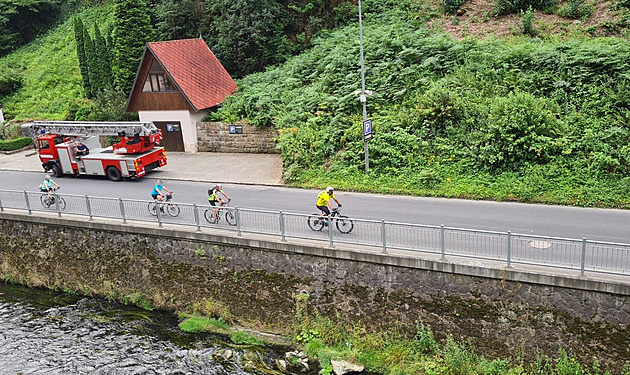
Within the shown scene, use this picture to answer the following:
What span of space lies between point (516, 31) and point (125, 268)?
21.2 m

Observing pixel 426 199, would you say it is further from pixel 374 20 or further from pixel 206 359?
pixel 374 20

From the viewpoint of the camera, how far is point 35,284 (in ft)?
64.4

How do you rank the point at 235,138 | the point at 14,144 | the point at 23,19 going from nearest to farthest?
the point at 235,138, the point at 14,144, the point at 23,19

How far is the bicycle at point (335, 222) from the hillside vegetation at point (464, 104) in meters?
4.44

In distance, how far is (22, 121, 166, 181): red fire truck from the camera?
23.9 metres

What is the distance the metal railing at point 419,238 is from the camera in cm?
1212

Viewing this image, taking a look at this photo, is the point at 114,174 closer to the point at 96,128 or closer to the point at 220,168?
the point at 96,128

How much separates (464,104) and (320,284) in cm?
1029

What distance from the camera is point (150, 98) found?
28359 millimetres

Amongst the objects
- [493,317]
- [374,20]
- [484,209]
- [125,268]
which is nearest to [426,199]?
[484,209]

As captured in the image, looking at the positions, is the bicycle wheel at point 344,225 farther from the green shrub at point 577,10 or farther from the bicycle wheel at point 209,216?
the green shrub at point 577,10

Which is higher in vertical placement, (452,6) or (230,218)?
(452,6)

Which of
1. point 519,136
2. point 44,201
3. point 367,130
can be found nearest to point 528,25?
point 519,136

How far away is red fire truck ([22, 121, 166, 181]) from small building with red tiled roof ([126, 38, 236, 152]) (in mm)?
3350
